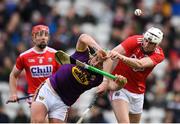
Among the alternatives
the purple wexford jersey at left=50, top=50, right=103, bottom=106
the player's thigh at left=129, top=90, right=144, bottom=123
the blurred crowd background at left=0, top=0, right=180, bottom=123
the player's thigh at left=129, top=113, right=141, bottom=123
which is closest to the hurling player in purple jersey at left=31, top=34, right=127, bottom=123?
the purple wexford jersey at left=50, top=50, right=103, bottom=106

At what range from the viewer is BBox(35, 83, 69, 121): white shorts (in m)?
13.7

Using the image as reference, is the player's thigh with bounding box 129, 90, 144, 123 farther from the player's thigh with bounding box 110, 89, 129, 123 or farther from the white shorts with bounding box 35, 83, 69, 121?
the white shorts with bounding box 35, 83, 69, 121

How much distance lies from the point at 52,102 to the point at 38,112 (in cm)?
31

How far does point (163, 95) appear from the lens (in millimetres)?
20188

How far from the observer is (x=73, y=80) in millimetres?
13594

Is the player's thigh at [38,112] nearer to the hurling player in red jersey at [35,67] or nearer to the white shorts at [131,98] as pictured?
the white shorts at [131,98]

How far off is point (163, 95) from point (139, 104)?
5797mm

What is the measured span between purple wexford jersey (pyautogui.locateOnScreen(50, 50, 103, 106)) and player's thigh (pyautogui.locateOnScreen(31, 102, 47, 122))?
0.37m

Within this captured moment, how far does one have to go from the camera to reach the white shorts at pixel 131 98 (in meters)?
14.1

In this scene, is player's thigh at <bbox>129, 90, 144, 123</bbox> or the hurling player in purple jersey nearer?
the hurling player in purple jersey

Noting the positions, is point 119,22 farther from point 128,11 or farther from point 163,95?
point 163,95

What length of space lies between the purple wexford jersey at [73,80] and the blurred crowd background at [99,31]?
503cm

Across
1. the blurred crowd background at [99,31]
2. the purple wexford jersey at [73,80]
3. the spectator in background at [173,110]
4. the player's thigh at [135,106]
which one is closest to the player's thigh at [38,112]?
the purple wexford jersey at [73,80]

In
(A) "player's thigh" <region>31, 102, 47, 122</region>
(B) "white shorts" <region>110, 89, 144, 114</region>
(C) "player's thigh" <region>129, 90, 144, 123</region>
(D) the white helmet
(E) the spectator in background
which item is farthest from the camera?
(E) the spectator in background
